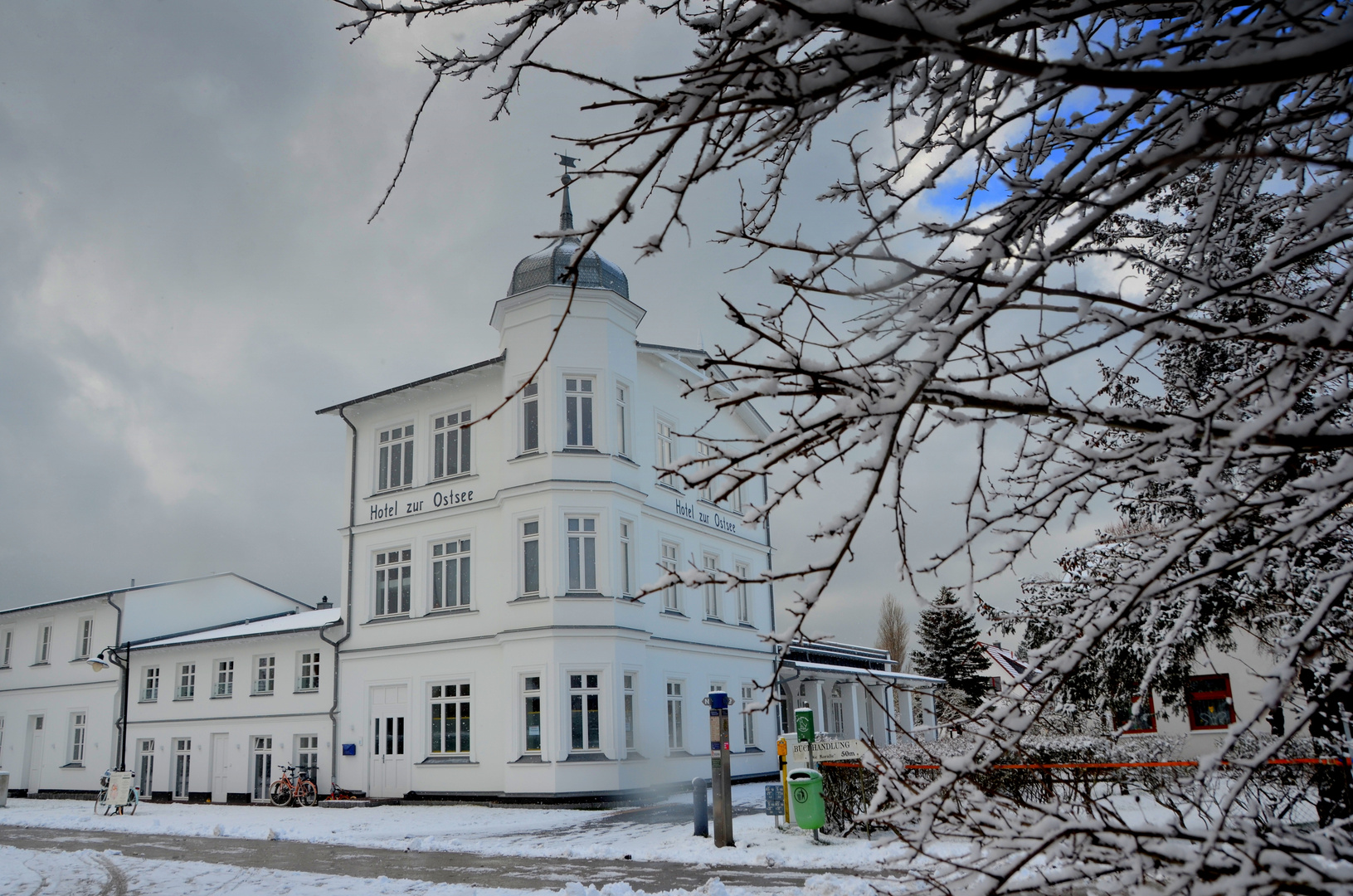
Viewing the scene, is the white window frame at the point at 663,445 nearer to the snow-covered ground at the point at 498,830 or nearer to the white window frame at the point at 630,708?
the white window frame at the point at 630,708

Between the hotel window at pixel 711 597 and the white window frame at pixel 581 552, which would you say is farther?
the hotel window at pixel 711 597

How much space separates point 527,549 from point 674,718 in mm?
5542

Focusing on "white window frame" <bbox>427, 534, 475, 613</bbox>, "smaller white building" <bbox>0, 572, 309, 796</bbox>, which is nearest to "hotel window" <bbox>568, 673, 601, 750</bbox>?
"white window frame" <bbox>427, 534, 475, 613</bbox>

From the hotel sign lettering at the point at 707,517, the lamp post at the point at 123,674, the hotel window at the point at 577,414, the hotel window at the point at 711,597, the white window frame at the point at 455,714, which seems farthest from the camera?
the lamp post at the point at 123,674

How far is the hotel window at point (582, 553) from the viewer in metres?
21.0

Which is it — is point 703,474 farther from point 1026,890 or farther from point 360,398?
point 360,398

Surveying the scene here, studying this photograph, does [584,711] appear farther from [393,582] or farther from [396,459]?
[396,459]

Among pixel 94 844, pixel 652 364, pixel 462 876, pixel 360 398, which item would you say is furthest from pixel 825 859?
pixel 360 398


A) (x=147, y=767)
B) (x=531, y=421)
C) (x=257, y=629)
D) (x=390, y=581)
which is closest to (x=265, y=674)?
(x=257, y=629)

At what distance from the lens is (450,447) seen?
2370cm

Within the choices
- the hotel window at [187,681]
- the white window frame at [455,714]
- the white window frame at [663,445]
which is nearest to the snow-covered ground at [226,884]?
the white window frame at [455,714]

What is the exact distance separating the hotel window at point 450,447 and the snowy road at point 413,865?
9.63 metres

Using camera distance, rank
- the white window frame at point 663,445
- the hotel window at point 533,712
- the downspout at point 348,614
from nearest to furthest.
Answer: the hotel window at point 533,712
the downspout at point 348,614
the white window frame at point 663,445

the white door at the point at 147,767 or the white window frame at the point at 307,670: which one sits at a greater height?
the white window frame at the point at 307,670
